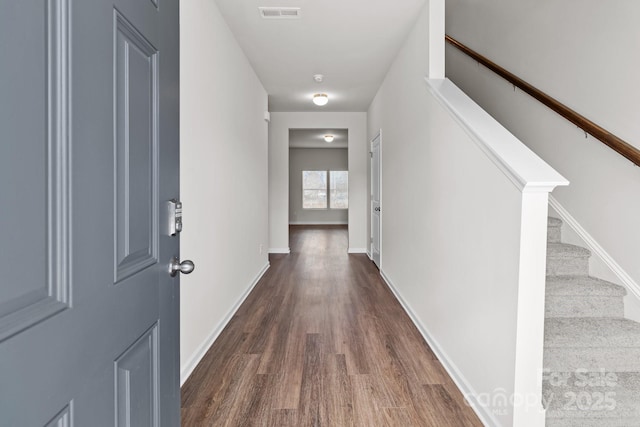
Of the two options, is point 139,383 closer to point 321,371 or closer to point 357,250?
point 321,371

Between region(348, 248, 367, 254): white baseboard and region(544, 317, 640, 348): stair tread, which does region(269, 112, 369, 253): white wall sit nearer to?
region(348, 248, 367, 254): white baseboard

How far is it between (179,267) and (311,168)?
11.0 metres

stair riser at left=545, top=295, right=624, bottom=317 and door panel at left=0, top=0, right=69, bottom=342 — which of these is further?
stair riser at left=545, top=295, right=624, bottom=317

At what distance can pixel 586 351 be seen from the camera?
1764 mm

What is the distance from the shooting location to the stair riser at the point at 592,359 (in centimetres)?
171

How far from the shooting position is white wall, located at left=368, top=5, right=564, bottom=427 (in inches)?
55.6

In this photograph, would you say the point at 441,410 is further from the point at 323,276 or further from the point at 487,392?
the point at 323,276

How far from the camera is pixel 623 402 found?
5.10 ft

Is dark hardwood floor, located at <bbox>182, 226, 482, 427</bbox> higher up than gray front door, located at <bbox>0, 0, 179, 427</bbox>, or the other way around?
gray front door, located at <bbox>0, 0, 179, 427</bbox>

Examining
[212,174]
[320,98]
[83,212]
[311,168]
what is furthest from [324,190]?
[83,212]

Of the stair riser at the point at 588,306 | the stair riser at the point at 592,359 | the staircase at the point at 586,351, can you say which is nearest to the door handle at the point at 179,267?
the staircase at the point at 586,351

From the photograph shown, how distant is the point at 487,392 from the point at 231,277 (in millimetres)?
2158

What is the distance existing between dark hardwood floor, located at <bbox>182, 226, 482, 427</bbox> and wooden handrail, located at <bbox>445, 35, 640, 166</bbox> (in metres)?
1.61

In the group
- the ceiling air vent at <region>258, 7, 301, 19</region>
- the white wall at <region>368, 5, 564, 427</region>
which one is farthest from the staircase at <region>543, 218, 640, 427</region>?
the ceiling air vent at <region>258, 7, 301, 19</region>
